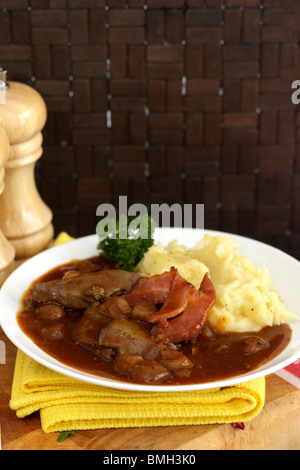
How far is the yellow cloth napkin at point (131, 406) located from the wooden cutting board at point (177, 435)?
0.03m

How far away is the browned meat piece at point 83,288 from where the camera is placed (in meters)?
2.71

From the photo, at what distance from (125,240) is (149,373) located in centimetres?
98

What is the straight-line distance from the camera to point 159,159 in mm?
4246

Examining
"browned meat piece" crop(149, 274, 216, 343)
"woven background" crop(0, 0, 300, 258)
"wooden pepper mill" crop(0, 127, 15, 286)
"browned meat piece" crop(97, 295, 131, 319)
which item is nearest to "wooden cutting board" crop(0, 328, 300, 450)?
"browned meat piece" crop(149, 274, 216, 343)

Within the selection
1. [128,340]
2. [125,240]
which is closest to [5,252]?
[125,240]

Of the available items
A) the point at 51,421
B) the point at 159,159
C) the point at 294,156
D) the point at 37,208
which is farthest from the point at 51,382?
the point at 294,156

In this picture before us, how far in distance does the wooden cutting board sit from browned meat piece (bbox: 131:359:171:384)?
186 millimetres

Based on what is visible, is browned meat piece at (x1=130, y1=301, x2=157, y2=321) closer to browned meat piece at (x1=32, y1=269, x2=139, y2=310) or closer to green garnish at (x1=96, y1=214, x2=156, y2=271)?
browned meat piece at (x1=32, y1=269, x2=139, y2=310)

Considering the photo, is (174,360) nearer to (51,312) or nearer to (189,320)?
(189,320)

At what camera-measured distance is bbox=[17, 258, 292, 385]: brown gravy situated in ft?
7.79

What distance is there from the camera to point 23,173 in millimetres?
3262

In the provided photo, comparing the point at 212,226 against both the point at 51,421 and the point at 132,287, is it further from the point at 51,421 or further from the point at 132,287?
the point at 51,421

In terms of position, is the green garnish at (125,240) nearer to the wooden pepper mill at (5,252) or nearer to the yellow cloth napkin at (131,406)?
the wooden pepper mill at (5,252)

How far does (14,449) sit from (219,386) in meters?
0.73
